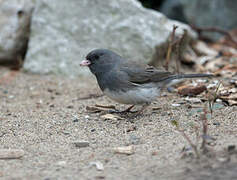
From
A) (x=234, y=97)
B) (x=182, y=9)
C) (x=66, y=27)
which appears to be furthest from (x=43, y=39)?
(x=234, y=97)

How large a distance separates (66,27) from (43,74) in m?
0.86

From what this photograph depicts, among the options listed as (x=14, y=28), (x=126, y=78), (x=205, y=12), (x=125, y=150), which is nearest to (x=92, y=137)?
(x=125, y=150)

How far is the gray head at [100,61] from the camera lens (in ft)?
15.5

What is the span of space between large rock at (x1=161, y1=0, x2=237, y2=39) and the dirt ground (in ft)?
9.46

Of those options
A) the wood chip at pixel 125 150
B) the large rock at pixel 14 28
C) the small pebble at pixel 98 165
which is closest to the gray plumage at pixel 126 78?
the wood chip at pixel 125 150

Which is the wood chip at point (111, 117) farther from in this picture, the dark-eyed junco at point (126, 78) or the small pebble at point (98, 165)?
the small pebble at point (98, 165)

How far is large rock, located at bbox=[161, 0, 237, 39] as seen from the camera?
7672mm

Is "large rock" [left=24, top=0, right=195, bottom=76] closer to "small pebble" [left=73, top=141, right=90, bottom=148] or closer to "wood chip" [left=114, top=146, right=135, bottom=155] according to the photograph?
"small pebble" [left=73, top=141, right=90, bottom=148]

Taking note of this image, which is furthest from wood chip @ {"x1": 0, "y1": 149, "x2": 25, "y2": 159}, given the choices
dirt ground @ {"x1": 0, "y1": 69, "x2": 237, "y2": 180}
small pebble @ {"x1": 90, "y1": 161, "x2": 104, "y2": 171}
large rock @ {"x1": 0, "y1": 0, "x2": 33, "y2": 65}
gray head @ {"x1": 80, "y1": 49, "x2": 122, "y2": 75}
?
large rock @ {"x1": 0, "y1": 0, "x2": 33, "y2": 65}

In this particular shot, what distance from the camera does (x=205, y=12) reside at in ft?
25.3

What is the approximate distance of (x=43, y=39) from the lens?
258 inches

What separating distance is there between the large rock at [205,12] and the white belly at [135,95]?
345 centimetres

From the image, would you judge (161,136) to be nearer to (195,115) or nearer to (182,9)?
(195,115)

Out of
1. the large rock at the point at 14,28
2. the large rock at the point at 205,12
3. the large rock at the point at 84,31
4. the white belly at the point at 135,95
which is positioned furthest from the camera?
the large rock at the point at 205,12
